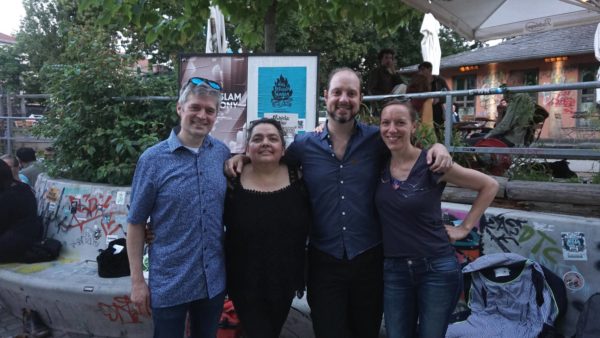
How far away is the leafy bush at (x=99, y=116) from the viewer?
19.8ft

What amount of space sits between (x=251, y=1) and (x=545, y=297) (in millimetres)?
3835

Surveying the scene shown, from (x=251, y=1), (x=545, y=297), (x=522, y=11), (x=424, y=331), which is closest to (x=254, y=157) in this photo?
(x=424, y=331)

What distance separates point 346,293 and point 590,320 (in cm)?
165

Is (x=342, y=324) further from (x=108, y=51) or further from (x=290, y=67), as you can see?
(x=108, y=51)

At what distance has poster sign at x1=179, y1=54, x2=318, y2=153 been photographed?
4.15 meters

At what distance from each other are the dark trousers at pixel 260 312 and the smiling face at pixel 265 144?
2.45 feet

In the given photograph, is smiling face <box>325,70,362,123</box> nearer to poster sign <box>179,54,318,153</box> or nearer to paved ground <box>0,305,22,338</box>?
poster sign <box>179,54,318,153</box>

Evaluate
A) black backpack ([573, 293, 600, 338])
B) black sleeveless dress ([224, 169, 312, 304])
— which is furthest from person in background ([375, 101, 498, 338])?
black backpack ([573, 293, 600, 338])

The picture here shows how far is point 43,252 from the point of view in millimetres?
5312

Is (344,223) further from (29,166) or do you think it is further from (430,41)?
(430,41)

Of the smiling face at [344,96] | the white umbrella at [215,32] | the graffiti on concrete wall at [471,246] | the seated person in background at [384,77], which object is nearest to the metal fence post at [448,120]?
the graffiti on concrete wall at [471,246]

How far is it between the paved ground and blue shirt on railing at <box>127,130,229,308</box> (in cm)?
295

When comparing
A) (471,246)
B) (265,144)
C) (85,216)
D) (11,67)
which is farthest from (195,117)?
(11,67)

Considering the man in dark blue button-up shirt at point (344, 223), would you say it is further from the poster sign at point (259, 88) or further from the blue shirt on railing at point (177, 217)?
the poster sign at point (259, 88)
